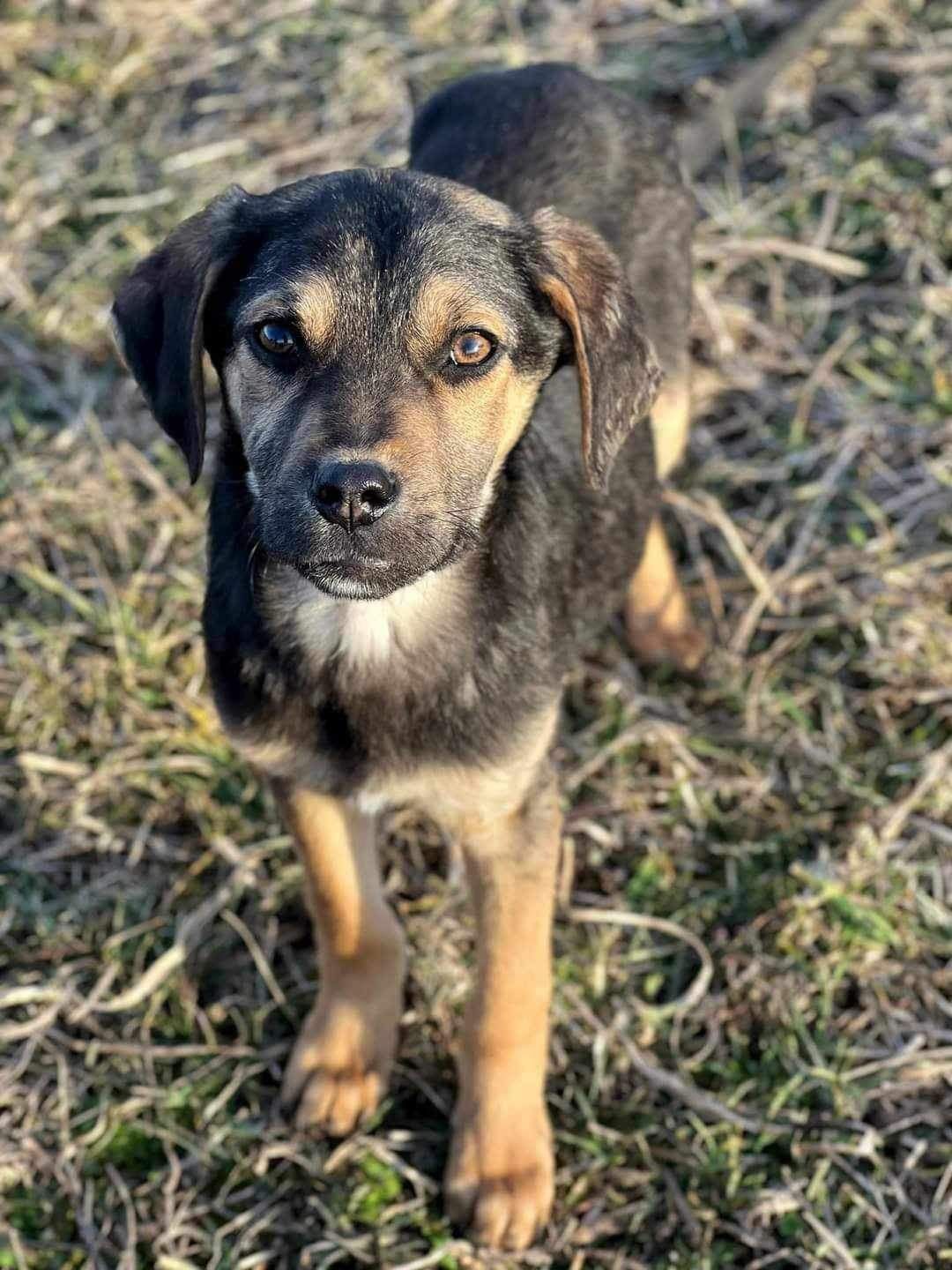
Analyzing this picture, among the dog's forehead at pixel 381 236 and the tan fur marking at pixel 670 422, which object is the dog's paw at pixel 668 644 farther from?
the dog's forehead at pixel 381 236

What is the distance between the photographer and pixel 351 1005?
187 inches

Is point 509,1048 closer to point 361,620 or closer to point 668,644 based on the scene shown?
point 361,620

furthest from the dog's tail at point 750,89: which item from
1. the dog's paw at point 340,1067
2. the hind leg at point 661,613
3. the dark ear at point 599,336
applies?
the dog's paw at point 340,1067

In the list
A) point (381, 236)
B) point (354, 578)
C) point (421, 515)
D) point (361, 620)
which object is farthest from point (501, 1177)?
point (381, 236)

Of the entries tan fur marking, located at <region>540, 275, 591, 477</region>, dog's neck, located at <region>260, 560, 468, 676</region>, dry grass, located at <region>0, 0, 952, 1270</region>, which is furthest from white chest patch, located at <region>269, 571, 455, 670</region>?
dry grass, located at <region>0, 0, 952, 1270</region>

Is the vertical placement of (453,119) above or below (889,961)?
above

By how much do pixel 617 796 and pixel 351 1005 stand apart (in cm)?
133

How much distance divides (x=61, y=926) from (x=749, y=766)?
2.57m

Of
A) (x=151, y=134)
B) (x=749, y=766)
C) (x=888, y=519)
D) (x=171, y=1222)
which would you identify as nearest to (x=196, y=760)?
(x=171, y=1222)

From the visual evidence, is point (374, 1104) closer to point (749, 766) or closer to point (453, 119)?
point (749, 766)

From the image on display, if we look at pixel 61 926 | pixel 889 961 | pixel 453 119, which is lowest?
pixel 889 961

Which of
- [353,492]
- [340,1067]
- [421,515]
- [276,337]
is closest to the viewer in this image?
[353,492]

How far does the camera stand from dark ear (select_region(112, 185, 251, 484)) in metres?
3.77

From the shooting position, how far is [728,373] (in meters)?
6.82
